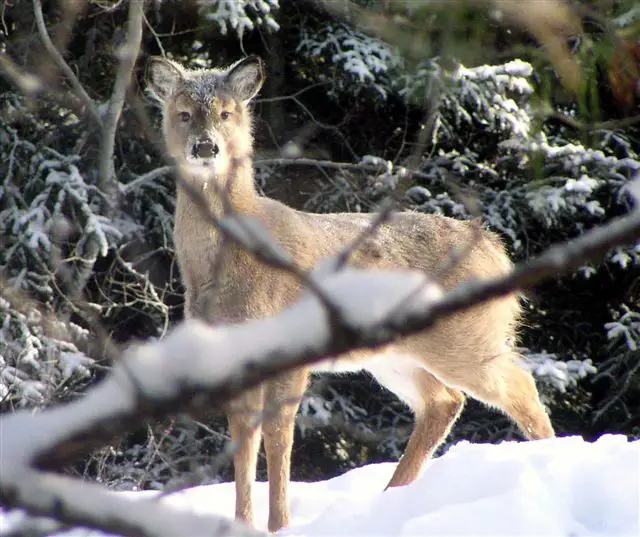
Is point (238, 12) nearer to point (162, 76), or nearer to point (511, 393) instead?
point (162, 76)

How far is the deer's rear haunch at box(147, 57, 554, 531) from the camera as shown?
18.4ft

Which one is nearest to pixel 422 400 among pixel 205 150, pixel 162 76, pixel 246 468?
pixel 246 468

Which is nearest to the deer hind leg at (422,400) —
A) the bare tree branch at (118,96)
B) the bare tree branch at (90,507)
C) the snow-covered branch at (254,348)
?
the bare tree branch at (118,96)

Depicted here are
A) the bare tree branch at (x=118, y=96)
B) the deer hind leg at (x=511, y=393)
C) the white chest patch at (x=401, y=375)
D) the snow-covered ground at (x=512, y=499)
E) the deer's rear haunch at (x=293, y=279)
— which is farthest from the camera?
the bare tree branch at (x=118, y=96)

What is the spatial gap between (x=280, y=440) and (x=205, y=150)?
5.06ft

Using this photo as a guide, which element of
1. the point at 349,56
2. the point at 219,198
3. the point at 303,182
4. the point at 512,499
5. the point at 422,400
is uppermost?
the point at 512,499

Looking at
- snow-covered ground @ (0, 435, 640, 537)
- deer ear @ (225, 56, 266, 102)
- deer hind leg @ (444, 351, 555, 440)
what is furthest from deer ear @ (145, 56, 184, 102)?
snow-covered ground @ (0, 435, 640, 537)

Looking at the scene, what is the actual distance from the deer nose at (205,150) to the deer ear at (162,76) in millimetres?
859

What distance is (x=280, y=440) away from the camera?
5.65m

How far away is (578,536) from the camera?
12.1 feet

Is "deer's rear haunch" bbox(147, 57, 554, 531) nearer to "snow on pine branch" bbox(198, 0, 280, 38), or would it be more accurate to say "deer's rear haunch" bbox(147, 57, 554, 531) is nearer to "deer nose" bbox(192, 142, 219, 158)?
"deer nose" bbox(192, 142, 219, 158)

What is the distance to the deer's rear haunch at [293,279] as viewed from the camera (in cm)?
561

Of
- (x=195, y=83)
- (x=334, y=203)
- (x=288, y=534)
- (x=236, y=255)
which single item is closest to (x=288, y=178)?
(x=334, y=203)

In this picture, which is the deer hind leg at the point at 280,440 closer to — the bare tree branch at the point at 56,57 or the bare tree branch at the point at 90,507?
the bare tree branch at the point at 90,507
